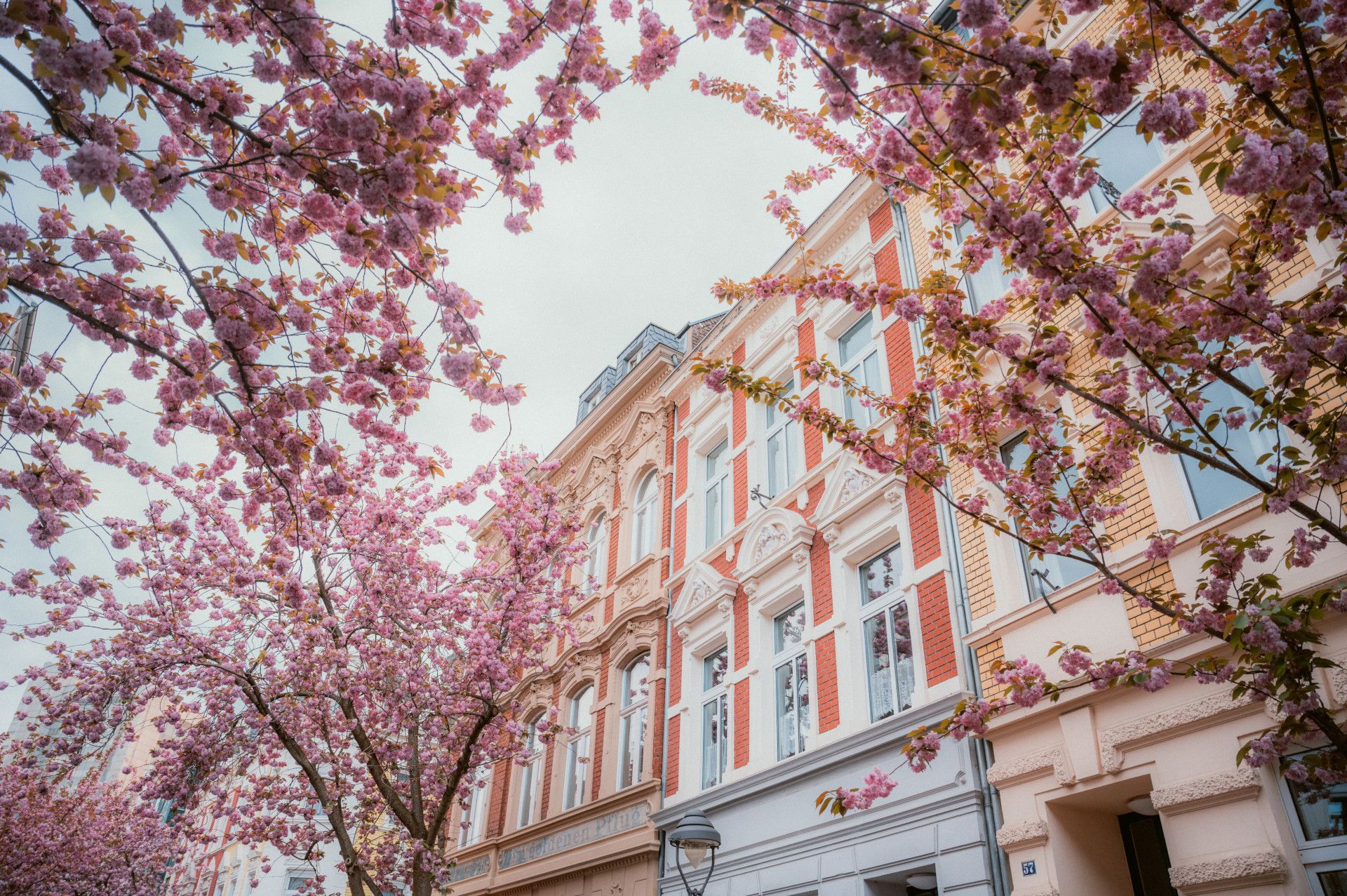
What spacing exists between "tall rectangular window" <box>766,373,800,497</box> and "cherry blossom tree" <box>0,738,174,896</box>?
18053 mm

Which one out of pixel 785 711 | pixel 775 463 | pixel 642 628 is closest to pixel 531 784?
pixel 642 628

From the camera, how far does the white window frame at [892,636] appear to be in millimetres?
9602

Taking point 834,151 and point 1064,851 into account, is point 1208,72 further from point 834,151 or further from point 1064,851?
point 1064,851

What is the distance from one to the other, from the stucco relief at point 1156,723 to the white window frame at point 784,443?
6108 millimetres

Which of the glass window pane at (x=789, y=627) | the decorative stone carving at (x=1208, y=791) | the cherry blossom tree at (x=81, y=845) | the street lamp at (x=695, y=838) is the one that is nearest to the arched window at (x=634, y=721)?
the glass window pane at (x=789, y=627)

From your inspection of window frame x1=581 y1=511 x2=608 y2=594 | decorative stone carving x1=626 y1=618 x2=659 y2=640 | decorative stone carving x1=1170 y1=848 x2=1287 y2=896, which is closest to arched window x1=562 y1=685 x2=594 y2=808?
decorative stone carving x1=626 y1=618 x2=659 y2=640

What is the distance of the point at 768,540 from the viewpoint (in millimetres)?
12562

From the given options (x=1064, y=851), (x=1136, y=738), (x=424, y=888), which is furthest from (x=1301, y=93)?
(x=424, y=888)

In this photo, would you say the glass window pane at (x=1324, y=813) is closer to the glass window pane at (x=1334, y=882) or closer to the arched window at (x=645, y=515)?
the glass window pane at (x=1334, y=882)

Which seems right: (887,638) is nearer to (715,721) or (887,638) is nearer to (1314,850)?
(715,721)

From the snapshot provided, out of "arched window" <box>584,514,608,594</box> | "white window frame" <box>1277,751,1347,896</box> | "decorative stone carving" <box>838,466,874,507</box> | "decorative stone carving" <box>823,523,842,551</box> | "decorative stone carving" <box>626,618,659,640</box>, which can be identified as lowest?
"white window frame" <box>1277,751,1347,896</box>

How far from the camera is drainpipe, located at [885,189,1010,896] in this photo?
766 cm

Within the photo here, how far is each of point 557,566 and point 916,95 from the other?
476 inches

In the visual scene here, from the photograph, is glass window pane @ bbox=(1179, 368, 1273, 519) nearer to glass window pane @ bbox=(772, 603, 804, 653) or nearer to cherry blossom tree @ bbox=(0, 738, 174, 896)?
glass window pane @ bbox=(772, 603, 804, 653)
